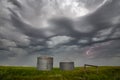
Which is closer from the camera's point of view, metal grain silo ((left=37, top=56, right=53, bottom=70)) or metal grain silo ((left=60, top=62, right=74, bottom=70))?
metal grain silo ((left=37, top=56, right=53, bottom=70))

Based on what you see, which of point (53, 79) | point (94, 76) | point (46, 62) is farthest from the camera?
point (46, 62)

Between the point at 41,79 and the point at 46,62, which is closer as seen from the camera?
the point at 41,79

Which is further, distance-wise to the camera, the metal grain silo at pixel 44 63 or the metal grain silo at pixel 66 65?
the metal grain silo at pixel 66 65

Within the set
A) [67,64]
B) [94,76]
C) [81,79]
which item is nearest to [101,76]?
[94,76]

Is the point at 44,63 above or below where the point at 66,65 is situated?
above

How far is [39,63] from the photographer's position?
2092 inches

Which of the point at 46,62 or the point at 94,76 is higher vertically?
the point at 46,62

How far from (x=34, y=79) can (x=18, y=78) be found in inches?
146

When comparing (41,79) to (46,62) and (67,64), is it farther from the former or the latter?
(67,64)

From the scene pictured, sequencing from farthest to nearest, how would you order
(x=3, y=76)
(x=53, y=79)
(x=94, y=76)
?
(x=94, y=76), (x=3, y=76), (x=53, y=79)

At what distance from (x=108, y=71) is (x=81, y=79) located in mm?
16746

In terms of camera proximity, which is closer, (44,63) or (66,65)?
(44,63)

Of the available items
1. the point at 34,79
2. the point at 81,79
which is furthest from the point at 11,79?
the point at 81,79

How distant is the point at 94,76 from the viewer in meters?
45.2
